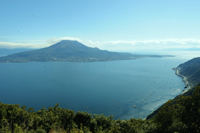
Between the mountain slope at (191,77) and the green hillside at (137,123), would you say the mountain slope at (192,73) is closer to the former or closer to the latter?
the mountain slope at (191,77)

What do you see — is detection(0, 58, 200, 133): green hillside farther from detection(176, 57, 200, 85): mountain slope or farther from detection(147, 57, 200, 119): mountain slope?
detection(176, 57, 200, 85): mountain slope

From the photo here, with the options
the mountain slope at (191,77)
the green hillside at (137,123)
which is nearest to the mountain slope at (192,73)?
the mountain slope at (191,77)

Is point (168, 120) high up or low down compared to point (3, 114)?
up

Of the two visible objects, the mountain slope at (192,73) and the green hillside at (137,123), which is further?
the mountain slope at (192,73)

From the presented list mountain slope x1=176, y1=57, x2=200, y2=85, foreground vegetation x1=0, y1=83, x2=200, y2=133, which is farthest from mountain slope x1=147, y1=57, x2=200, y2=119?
foreground vegetation x1=0, y1=83, x2=200, y2=133

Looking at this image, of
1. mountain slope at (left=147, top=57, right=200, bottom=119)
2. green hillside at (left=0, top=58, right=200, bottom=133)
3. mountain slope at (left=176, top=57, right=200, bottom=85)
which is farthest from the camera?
mountain slope at (left=176, top=57, right=200, bottom=85)

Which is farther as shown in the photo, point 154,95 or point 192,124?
point 154,95

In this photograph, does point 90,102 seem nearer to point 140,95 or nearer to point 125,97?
point 125,97

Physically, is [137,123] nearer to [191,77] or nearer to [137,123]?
[137,123]

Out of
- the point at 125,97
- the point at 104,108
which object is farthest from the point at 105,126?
the point at 125,97

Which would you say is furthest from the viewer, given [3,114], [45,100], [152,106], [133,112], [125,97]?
[125,97]

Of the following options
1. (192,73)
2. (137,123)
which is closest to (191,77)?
(192,73)
